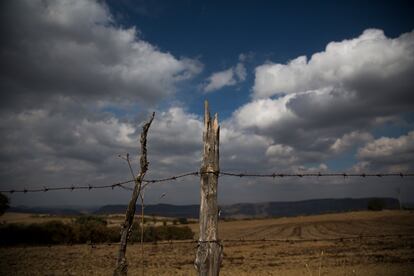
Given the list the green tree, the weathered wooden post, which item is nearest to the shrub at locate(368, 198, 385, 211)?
the green tree

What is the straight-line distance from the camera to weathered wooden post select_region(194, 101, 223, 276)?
4.07 meters

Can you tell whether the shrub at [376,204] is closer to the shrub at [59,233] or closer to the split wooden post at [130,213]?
the shrub at [59,233]

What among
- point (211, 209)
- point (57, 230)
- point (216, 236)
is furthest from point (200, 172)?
point (57, 230)

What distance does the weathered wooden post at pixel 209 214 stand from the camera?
13.4 feet

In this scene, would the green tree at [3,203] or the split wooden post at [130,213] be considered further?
the green tree at [3,203]

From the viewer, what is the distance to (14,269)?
20.6 meters

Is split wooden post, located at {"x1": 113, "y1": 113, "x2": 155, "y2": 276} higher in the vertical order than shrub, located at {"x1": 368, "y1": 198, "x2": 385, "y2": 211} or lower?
higher

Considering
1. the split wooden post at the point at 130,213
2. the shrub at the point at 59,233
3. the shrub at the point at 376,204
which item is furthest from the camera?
the shrub at the point at 376,204

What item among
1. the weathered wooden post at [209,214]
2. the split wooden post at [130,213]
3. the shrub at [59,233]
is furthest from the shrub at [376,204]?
the weathered wooden post at [209,214]

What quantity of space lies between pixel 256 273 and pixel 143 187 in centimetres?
1460

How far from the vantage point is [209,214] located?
4.10 m

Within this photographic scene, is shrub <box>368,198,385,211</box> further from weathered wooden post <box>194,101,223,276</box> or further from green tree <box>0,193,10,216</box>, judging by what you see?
weathered wooden post <box>194,101,223,276</box>

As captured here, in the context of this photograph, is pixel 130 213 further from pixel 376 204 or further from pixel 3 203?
pixel 376 204

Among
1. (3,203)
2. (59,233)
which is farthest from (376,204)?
(3,203)
